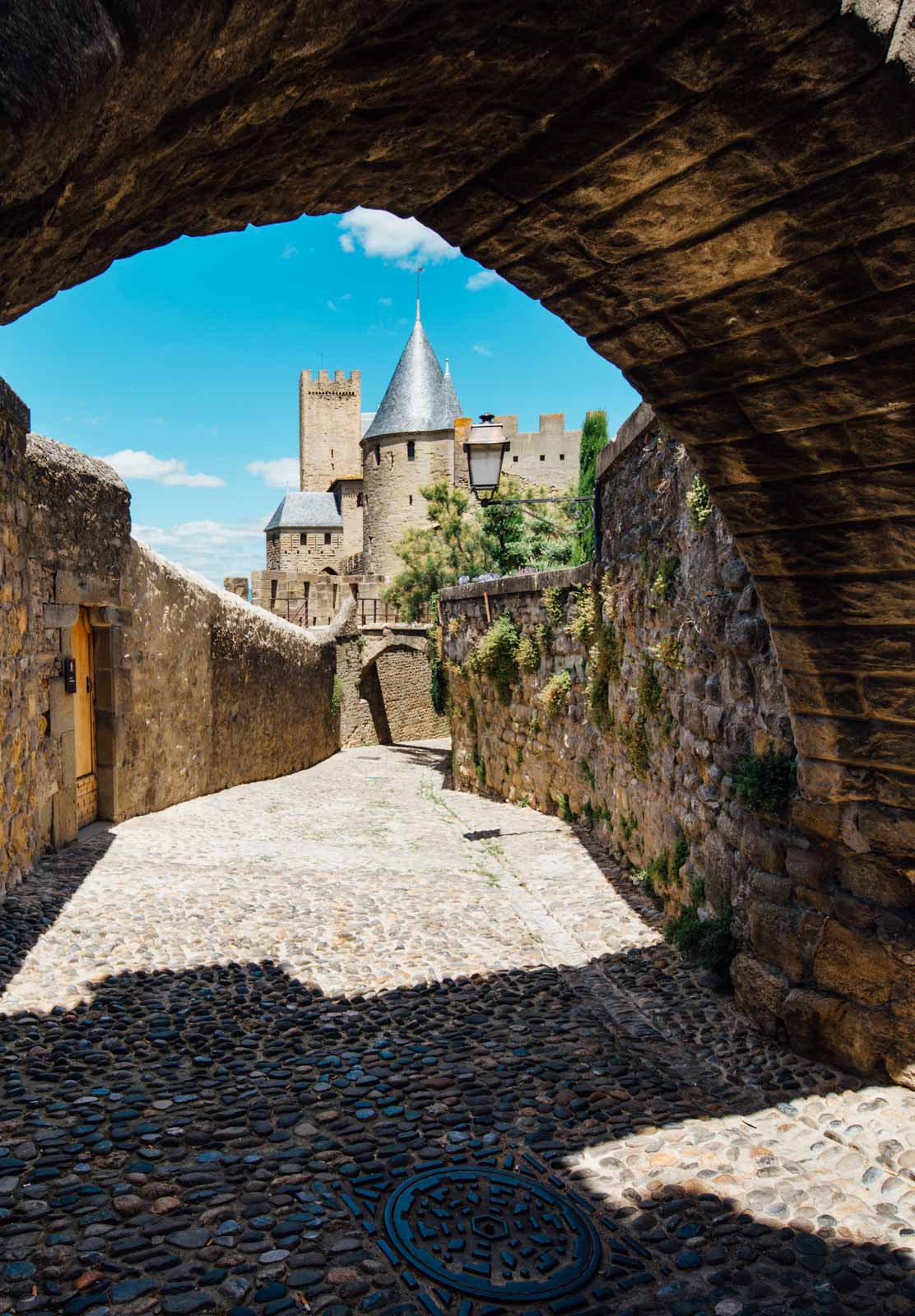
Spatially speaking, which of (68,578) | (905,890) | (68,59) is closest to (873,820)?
(905,890)

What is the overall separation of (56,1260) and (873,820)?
115 inches

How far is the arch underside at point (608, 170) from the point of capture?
1.24 meters

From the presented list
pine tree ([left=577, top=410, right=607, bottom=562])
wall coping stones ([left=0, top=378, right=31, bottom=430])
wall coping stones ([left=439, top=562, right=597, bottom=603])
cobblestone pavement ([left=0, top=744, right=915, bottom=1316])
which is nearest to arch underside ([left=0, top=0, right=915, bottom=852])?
cobblestone pavement ([left=0, top=744, right=915, bottom=1316])

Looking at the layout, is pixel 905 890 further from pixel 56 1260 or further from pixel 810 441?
pixel 56 1260

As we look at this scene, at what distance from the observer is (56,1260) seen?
7.72ft

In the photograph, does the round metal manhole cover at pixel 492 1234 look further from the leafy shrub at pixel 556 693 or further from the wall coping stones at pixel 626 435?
the leafy shrub at pixel 556 693

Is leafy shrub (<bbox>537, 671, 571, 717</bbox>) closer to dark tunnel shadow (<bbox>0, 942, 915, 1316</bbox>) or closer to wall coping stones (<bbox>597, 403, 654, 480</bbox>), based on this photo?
wall coping stones (<bbox>597, 403, 654, 480</bbox>)

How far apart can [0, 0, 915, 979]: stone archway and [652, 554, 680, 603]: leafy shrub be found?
2.24m

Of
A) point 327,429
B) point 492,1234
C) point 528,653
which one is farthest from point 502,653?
point 327,429

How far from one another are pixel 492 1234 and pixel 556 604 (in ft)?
21.8

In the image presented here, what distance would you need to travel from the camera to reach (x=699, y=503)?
456 centimetres

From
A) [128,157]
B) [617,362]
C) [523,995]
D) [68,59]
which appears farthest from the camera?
[523,995]

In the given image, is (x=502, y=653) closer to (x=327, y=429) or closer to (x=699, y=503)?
(x=699, y=503)

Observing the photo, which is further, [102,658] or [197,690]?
[197,690]
